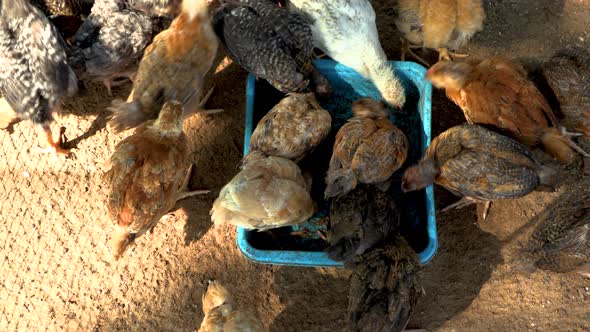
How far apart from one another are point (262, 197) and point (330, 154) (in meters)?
0.82

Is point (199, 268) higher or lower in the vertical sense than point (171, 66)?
lower

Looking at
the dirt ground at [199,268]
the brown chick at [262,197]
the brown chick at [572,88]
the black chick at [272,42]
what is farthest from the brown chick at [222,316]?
the brown chick at [572,88]

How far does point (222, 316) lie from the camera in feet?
9.16

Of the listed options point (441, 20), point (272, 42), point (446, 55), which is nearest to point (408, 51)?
point (446, 55)

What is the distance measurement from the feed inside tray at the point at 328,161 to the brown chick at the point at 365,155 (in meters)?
0.27

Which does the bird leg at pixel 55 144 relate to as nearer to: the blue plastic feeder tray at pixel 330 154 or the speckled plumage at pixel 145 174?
the speckled plumage at pixel 145 174

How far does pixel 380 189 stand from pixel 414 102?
2.90ft

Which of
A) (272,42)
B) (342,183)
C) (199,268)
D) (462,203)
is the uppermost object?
(272,42)

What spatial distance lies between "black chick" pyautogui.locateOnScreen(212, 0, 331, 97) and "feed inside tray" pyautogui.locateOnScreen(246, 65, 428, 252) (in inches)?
11.8

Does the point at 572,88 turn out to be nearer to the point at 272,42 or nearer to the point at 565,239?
the point at 565,239

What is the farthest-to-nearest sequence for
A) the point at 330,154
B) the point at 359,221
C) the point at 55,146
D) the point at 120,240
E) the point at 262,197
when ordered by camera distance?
the point at 55,146
the point at 330,154
the point at 120,240
the point at 359,221
the point at 262,197

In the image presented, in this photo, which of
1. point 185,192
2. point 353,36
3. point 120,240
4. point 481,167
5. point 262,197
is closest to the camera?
point 262,197

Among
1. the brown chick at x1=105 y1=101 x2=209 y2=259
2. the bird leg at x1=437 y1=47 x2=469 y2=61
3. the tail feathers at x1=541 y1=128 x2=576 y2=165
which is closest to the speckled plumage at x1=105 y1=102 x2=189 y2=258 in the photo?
the brown chick at x1=105 y1=101 x2=209 y2=259

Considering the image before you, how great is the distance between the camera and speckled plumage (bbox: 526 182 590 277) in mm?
2750
